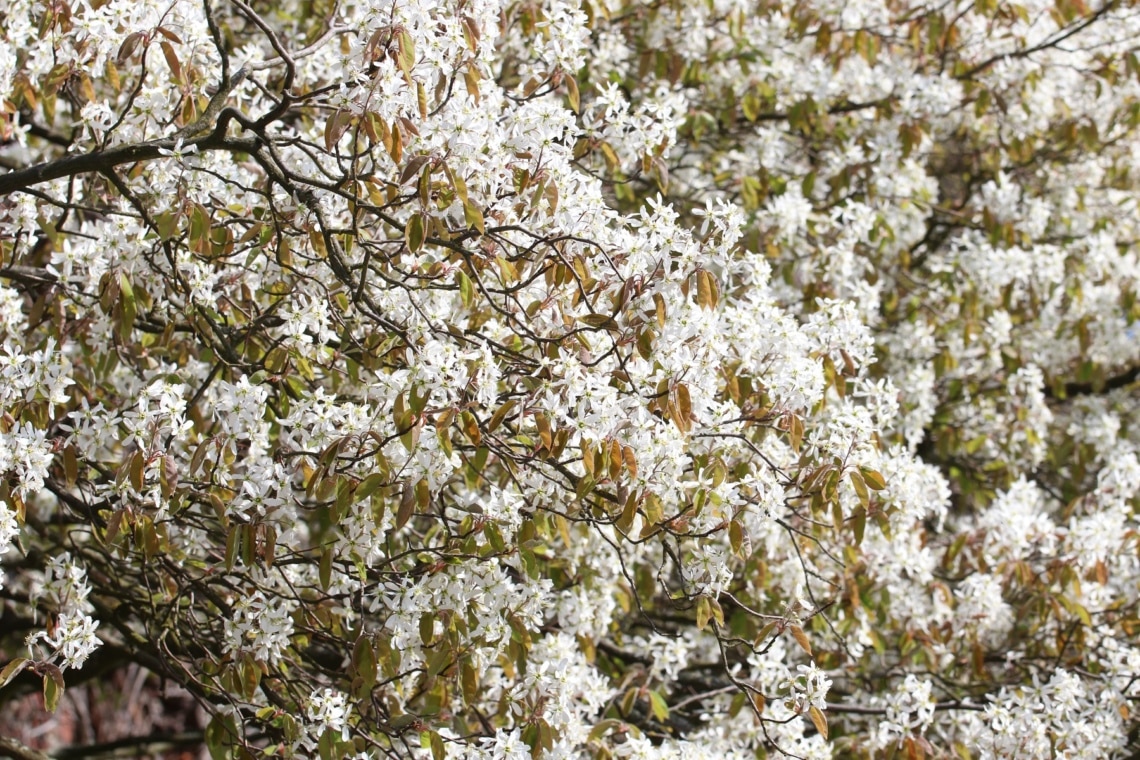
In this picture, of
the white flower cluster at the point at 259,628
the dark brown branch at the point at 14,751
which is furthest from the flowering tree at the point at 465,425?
the dark brown branch at the point at 14,751

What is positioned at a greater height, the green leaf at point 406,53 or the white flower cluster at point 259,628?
the green leaf at point 406,53

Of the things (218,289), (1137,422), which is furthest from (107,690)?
(1137,422)

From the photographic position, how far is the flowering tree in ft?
9.70

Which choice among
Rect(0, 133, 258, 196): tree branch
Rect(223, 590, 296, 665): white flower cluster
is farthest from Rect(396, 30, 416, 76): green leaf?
Rect(223, 590, 296, 665): white flower cluster

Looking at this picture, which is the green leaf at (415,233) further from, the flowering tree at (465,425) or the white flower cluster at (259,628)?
the white flower cluster at (259,628)

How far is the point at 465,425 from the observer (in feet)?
9.31

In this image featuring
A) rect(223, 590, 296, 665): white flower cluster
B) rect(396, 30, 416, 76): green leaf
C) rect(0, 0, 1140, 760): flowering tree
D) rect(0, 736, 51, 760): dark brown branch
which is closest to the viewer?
rect(396, 30, 416, 76): green leaf

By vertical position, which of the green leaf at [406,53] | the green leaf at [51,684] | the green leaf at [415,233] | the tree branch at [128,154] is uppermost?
the green leaf at [406,53]

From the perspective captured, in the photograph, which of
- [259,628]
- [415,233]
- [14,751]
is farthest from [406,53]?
[14,751]

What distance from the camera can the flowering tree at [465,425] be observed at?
296cm

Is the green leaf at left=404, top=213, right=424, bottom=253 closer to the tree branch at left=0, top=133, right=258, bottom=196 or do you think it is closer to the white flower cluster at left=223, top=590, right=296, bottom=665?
the tree branch at left=0, top=133, right=258, bottom=196

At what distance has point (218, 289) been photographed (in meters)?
3.68

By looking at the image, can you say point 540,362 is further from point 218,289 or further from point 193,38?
point 193,38

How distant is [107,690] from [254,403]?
24.8ft
